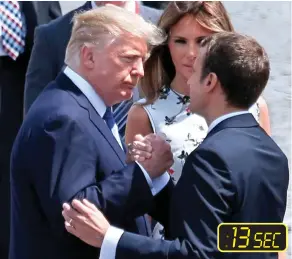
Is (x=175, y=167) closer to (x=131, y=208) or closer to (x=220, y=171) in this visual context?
(x=131, y=208)

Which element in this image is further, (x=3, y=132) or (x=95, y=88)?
(x=3, y=132)

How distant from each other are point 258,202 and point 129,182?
1.25 ft

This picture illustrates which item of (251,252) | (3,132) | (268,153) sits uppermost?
(268,153)

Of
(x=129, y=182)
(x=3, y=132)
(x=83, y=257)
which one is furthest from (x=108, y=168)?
(x=3, y=132)

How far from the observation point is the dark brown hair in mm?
2598

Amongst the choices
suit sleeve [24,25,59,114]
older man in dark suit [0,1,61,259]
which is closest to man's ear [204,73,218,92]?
suit sleeve [24,25,59,114]

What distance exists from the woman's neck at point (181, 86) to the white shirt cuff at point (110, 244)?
1012 millimetres

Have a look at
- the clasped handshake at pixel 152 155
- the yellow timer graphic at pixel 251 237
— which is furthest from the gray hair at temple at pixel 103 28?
the yellow timer graphic at pixel 251 237

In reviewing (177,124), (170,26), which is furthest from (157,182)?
(170,26)

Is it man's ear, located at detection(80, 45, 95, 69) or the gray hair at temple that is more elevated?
the gray hair at temple

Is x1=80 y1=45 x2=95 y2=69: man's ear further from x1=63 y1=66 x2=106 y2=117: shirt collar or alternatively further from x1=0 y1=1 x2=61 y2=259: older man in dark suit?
x1=0 y1=1 x2=61 y2=259: older man in dark suit

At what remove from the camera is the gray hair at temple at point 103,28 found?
9.18 feet

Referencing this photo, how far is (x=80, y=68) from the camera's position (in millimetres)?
2828

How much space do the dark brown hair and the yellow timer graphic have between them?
0.35 meters
